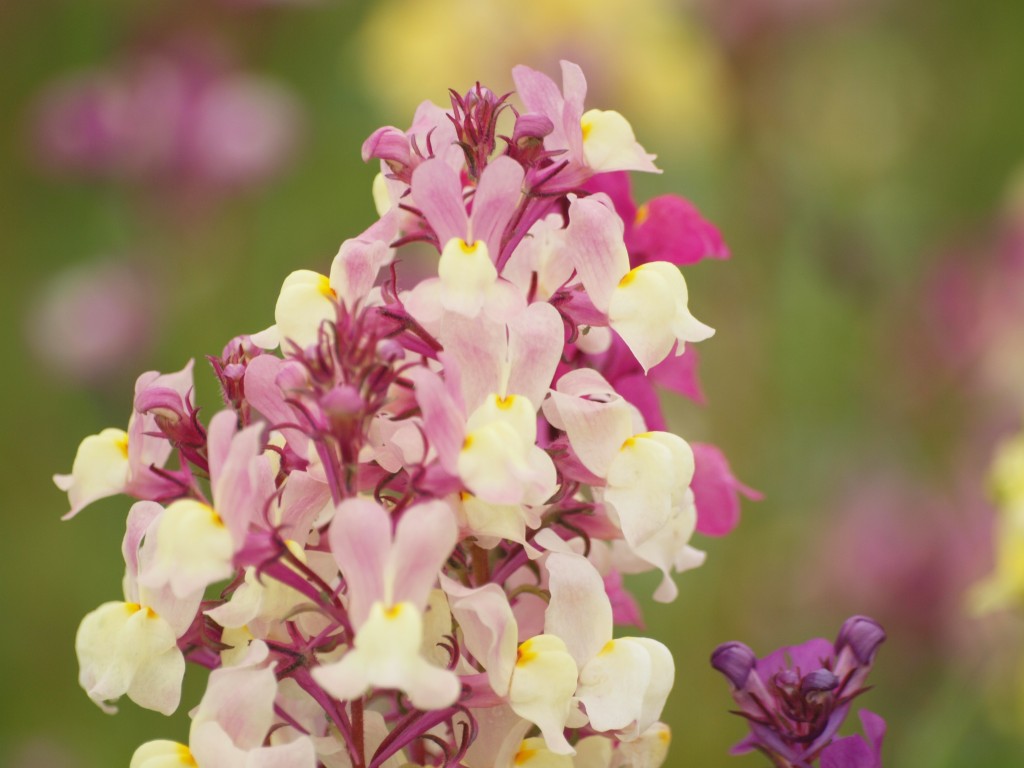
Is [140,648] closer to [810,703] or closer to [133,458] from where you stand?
[133,458]

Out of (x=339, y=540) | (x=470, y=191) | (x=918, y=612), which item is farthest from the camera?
(x=918, y=612)

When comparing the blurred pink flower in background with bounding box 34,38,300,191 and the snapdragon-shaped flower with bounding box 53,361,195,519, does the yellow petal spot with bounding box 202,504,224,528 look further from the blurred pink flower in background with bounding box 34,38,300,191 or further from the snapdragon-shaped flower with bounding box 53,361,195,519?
the blurred pink flower in background with bounding box 34,38,300,191

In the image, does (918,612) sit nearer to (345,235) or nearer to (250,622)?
(345,235)

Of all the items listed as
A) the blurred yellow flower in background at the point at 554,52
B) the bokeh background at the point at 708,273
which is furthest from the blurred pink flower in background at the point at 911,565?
the blurred yellow flower in background at the point at 554,52

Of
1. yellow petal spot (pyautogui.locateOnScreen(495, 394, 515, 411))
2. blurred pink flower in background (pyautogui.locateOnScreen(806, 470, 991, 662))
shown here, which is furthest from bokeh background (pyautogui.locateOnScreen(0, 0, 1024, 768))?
yellow petal spot (pyautogui.locateOnScreen(495, 394, 515, 411))

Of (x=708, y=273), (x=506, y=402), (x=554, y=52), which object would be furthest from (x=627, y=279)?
(x=554, y=52)

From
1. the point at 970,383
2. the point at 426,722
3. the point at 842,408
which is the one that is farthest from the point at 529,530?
the point at 842,408
